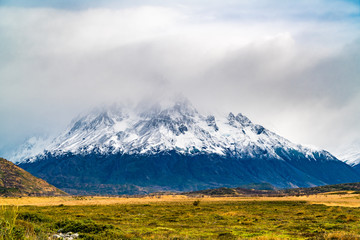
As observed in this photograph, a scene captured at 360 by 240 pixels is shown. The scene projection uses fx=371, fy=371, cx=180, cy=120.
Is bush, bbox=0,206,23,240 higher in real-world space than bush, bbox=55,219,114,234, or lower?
higher

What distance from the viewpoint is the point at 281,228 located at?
149 ft

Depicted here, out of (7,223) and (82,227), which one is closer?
(7,223)

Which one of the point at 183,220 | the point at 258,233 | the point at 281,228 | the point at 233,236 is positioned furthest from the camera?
the point at 183,220

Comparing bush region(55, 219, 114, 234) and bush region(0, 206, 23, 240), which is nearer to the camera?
bush region(0, 206, 23, 240)

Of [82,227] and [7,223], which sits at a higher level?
[7,223]

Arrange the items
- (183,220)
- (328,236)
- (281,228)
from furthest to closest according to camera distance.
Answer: (183,220), (281,228), (328,236)

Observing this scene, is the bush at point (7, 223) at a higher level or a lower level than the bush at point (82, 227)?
higher

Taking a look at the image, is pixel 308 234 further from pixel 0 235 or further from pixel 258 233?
pixel 0 235

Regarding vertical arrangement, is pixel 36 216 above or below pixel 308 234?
above

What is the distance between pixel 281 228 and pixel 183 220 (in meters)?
17.3

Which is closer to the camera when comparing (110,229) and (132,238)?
(132,238)

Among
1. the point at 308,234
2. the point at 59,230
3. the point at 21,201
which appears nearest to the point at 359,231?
the point at 308,234

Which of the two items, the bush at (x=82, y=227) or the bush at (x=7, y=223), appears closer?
the bush at (x=7, y=223)

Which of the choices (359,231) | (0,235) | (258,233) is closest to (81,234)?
(0,235)
